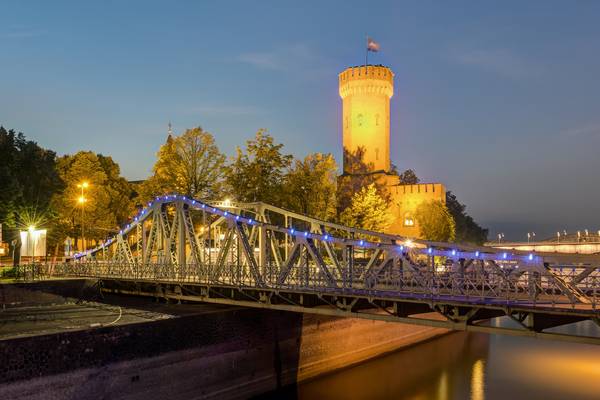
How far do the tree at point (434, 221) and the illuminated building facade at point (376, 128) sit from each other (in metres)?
2.00

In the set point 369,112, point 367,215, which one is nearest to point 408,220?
point 367,215

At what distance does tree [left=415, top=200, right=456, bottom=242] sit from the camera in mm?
65500

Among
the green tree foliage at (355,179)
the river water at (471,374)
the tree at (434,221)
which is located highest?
the green tree foliage at (355,179)

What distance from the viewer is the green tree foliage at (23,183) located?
133 ft

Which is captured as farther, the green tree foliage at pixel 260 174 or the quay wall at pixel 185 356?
the green tree foliage at pixel 260 174

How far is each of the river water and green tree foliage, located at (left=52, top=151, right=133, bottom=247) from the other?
30.8m

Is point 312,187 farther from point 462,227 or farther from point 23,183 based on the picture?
point 462,227

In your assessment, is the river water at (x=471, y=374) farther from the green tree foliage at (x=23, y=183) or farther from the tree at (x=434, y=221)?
the green tree foliage at (x=23, y=183)

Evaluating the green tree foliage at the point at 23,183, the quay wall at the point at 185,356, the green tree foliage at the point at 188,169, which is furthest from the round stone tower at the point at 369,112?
the quay wall at the point at 185,356

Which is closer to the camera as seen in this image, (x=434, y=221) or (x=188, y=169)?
(x=188, y=169)

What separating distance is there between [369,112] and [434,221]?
17.3 metres

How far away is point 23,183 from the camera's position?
43594 millimetres

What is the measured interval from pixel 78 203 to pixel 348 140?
3493 cm

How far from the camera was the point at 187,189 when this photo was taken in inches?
1986
